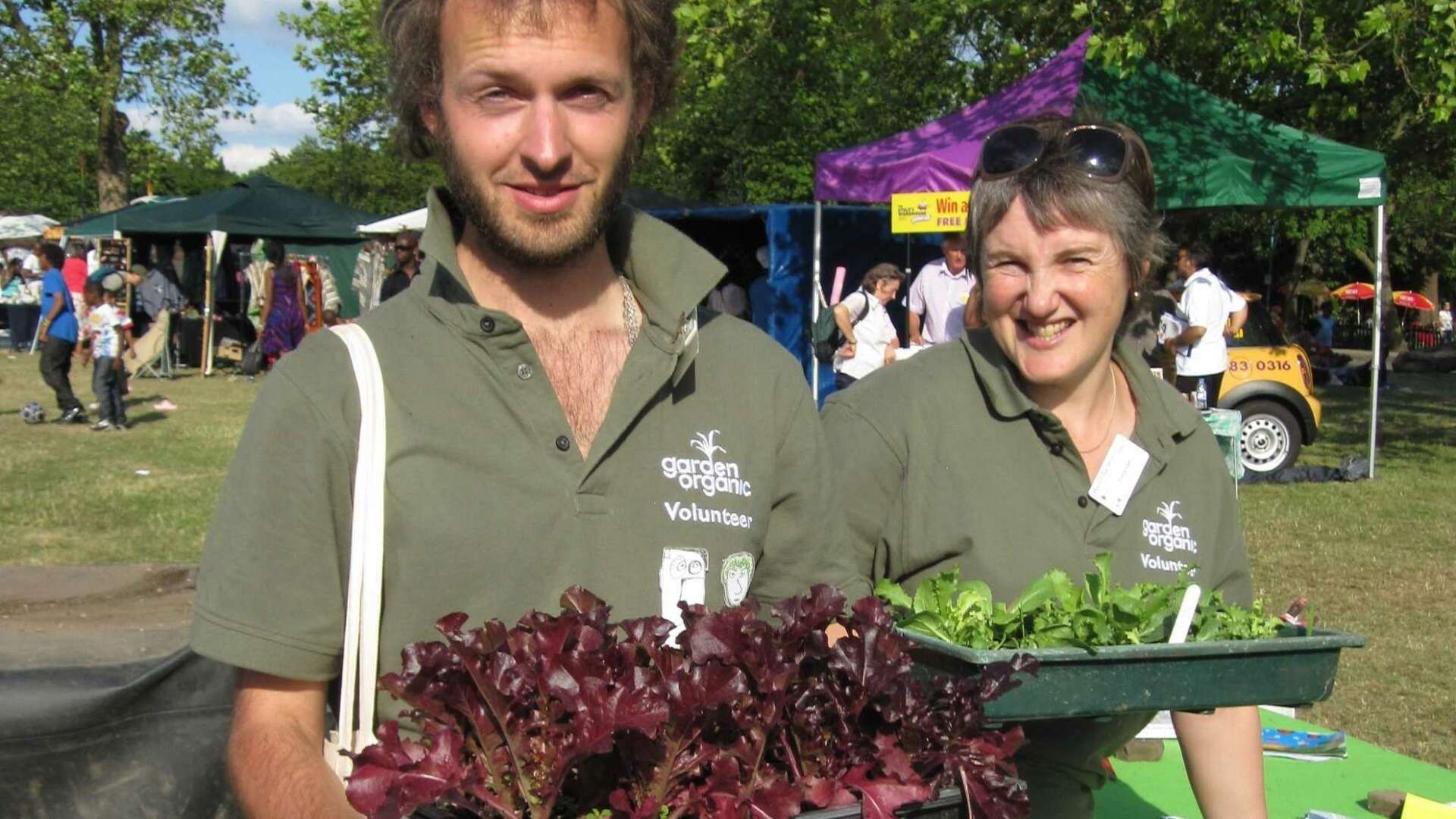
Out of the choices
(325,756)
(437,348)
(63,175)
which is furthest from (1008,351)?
(63,175)

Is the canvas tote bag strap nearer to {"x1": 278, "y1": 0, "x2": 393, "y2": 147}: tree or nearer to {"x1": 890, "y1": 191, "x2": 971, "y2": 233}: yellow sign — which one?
{"x1": 890, "y1": 191, "x2": 971, "y2": 233}: yellow sign

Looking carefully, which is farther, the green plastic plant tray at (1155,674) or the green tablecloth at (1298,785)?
the green tablecloth at (1298,785)

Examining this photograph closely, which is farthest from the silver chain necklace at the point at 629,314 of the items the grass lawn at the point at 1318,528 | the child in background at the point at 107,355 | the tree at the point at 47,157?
the tree at the point at 47,157

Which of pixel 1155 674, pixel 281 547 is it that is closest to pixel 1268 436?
pixel 1155 674

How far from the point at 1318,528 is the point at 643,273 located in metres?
9.16

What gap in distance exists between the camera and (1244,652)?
197cm

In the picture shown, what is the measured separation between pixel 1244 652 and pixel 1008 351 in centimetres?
81

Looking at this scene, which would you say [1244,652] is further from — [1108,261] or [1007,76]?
[1007,76]

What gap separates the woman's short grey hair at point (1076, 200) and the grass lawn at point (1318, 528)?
3963 mm

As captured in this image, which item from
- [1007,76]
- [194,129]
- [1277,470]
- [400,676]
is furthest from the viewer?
[194,129]

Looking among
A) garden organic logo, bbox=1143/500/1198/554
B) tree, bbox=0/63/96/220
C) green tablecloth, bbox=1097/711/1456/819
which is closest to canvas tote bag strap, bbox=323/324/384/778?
garden organic logo, bbox=1143/500/1198/554

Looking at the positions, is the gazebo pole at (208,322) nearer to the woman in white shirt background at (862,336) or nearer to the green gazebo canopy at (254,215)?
the green gazebo canopy at (254,215)

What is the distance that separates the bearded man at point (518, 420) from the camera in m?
1.69

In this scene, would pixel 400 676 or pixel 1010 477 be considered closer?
pixel 400 676
